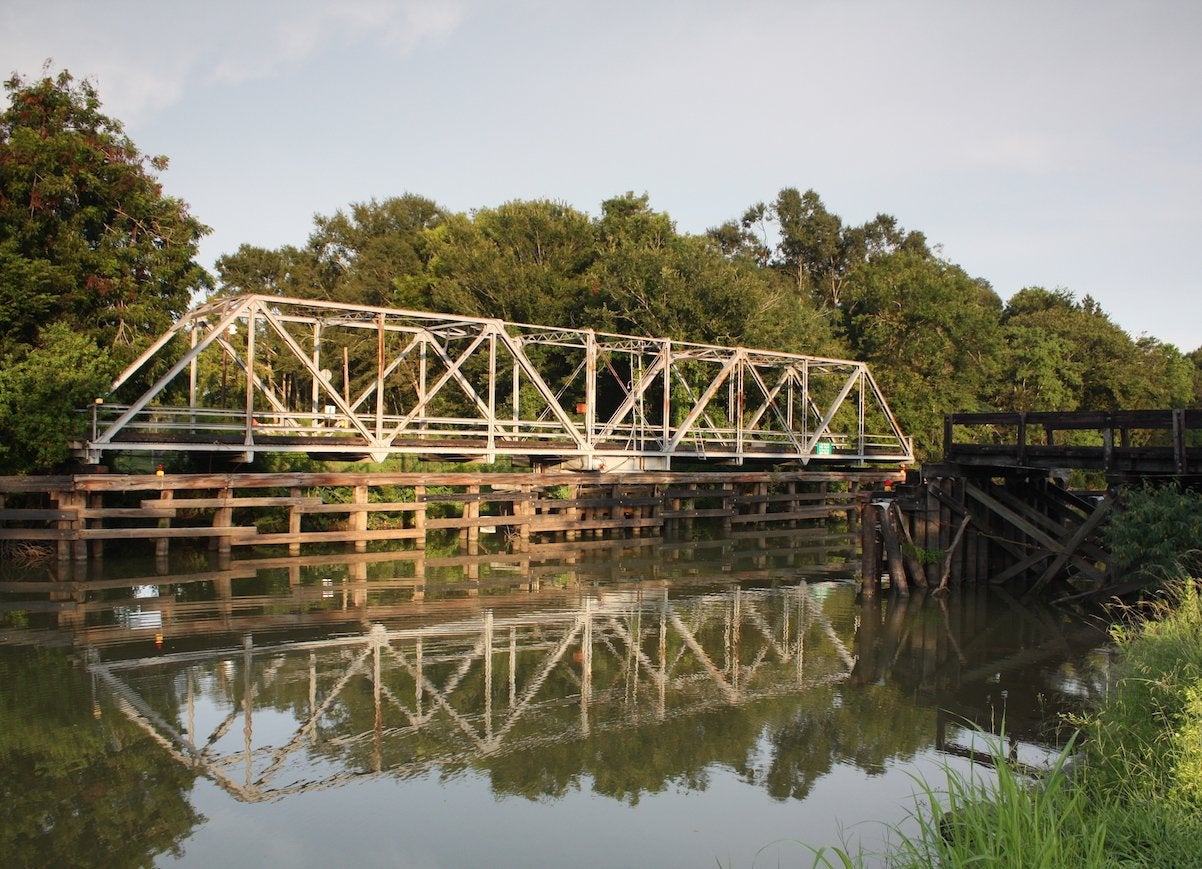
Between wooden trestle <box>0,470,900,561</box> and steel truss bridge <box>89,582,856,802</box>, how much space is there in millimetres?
8905

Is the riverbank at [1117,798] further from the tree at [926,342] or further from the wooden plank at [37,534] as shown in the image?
the tree at [926,342]

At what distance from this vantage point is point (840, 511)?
127 ft

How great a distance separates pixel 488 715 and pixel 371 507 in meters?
14.8

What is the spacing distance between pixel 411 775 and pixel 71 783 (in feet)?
10.2

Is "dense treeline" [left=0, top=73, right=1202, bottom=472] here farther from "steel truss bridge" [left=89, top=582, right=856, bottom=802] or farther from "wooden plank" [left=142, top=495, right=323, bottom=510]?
"steel truss bridge" [left=89, top=582, right=856, bottom=802]

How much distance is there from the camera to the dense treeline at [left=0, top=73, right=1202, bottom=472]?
964 inches

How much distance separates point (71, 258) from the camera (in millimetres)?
25188

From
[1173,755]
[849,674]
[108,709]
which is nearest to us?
[1173,755]

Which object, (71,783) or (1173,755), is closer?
(1173,755)

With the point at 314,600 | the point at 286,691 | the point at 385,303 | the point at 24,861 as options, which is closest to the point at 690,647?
the point at 286,691

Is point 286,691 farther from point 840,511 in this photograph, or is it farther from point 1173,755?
point 840,511

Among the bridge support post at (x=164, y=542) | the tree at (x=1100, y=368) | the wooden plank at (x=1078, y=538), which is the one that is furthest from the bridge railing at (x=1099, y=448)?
the tree at (x=1100, y=368)

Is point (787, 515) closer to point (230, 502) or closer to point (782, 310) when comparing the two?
point (782, 310)

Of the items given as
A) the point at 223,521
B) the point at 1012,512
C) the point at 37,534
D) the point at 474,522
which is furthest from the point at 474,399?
the point at 1012,512
